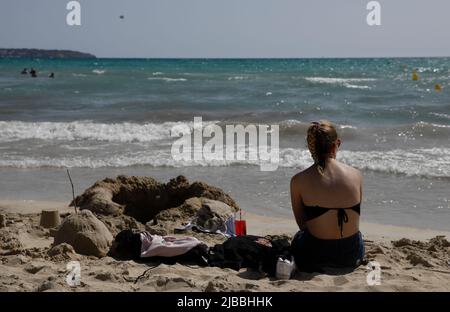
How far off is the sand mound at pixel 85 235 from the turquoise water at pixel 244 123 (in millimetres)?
2943

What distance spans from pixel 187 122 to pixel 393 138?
6.11 meters

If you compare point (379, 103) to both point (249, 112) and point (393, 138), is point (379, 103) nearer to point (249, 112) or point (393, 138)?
point (249, 112)

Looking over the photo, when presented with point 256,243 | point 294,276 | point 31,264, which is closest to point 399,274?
point 294,276

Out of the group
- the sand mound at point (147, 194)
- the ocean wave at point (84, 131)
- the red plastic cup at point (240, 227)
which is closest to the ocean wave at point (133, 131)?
the ocean wave at point (84, 131)

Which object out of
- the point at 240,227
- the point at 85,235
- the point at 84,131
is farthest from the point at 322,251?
the point at 84,131

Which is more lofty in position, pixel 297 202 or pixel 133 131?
pixel 297 202

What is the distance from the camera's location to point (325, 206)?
4.46 metres

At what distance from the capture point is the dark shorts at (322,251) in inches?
178

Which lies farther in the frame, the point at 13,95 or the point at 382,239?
the point at 13,95

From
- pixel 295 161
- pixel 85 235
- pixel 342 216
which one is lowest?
pixel 295 161

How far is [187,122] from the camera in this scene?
17.6 meters

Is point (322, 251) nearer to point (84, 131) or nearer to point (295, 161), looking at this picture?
point (295, 161)

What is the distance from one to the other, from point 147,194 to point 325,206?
3.27m

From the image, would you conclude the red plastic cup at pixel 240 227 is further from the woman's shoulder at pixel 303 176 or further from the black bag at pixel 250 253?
the woman's shoulder at pixel 303 176
